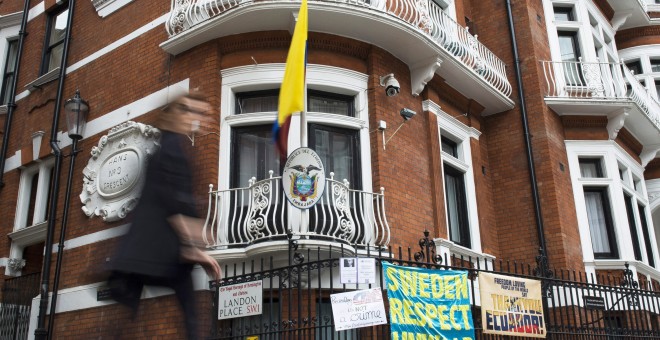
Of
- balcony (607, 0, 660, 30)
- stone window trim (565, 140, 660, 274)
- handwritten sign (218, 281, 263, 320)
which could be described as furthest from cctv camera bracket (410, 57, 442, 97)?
balcony (607, 0, 660, 30)

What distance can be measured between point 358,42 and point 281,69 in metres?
1.50

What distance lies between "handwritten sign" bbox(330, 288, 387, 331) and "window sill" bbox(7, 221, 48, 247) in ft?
24.1

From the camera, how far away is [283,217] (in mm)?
9633

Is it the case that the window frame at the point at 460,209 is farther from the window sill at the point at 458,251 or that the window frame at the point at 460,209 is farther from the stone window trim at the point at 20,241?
the stone window trim at the point at 20,241

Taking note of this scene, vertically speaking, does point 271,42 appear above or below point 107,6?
below

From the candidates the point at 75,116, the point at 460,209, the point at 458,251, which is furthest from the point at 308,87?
the point at 75,116

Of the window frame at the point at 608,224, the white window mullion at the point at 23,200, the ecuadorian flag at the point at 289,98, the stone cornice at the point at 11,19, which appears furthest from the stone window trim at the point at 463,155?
the stone cornice at the point at 11,19

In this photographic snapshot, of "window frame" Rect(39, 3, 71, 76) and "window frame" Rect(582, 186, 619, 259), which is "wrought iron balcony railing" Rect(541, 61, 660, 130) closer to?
"window frame" Rect(582, 186, 619, 259)

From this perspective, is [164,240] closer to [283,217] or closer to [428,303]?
[428,303]

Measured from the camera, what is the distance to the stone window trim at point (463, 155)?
1272 cm

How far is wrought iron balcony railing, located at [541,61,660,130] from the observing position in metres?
14.6

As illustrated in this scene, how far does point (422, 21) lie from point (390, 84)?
1667 millimetres

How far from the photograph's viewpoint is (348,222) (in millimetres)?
9844

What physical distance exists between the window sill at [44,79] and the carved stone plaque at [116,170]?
3082 mm
